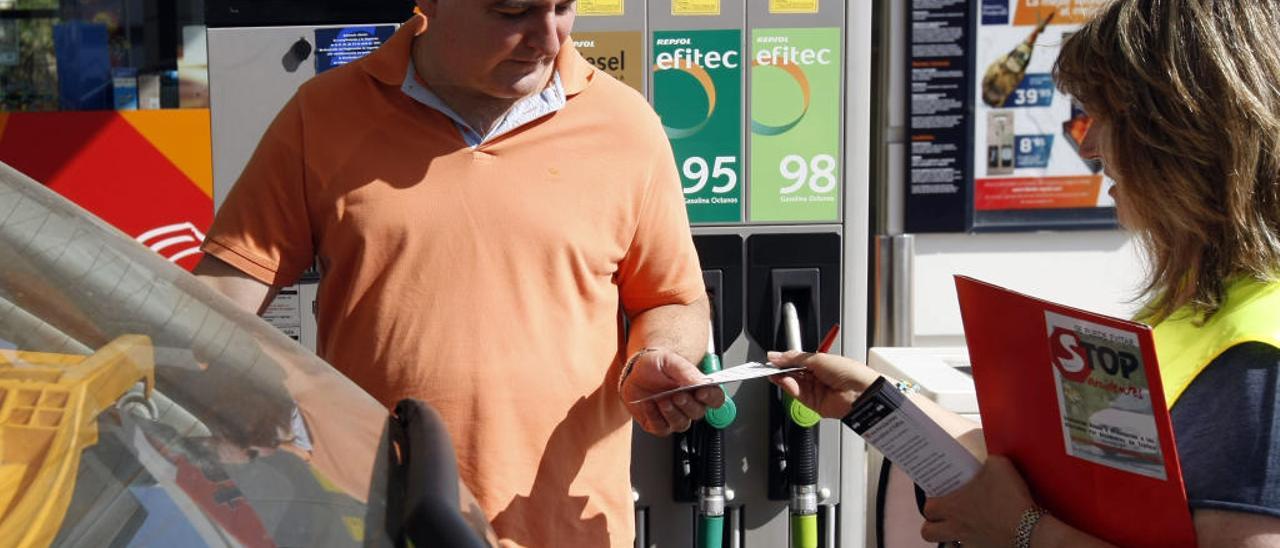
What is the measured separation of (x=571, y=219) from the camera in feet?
7.30

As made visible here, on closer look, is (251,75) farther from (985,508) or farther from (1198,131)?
(1198,131)

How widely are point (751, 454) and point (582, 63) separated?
130cm

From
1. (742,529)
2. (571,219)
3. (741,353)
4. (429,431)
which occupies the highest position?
(571,219)

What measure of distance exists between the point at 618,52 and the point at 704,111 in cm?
25

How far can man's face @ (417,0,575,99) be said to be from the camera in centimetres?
216

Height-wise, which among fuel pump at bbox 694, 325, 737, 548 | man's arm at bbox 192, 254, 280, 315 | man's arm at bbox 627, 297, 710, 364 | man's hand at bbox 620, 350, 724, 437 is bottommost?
fuel pump at bbox 694, 325, 737, 548

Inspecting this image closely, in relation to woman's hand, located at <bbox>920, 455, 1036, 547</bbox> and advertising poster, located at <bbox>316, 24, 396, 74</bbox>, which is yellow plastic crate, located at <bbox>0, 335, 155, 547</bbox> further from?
advertising poster, located at <bbox>316, 24, 396, 74</bbox>

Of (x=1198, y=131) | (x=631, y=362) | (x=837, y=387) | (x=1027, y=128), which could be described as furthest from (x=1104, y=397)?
(x=1027, y=128)

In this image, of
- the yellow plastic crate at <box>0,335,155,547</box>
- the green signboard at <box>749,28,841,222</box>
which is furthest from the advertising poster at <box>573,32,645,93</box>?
the yellow plastic crate at <box>0,335,155,547</box>

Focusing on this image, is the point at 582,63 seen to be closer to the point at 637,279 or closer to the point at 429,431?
the point at 637,279

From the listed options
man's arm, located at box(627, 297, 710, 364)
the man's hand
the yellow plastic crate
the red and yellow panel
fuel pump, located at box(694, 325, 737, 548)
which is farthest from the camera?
the red and yellow panel

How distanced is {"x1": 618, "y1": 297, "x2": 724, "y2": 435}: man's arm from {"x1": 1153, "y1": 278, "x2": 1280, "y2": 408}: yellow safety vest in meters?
0.75

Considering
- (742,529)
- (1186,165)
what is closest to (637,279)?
(1186,165)

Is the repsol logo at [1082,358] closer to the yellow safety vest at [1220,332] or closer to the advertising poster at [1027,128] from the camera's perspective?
the yellow safety vest at [1220,332]
